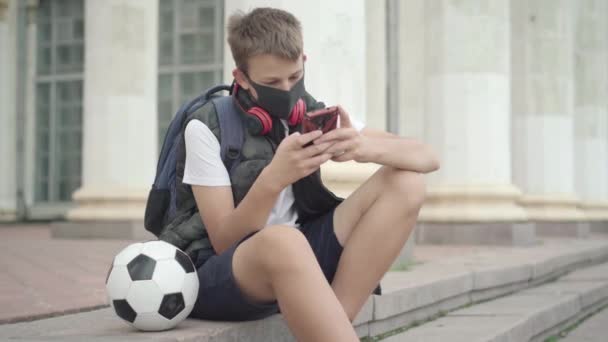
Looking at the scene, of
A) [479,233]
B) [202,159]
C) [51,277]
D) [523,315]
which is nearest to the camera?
[202,159]

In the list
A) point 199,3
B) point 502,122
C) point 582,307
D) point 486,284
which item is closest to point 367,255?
point 486,284

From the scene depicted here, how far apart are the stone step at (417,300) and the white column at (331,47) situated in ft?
4.06

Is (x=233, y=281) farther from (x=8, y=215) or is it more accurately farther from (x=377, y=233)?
(x=8, y=215)

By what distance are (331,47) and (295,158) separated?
296 cm

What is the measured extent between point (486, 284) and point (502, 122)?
422cm

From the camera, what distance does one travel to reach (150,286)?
2.87 m

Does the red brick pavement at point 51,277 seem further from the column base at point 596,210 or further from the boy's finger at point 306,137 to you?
the column base at point 596,210

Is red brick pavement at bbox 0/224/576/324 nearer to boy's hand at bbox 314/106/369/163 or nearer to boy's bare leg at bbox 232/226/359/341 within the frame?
boy's bare leg at bbox 232/226/359/341

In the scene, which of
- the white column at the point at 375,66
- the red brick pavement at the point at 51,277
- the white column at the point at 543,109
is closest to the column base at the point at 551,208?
the white column at the point at 543,109

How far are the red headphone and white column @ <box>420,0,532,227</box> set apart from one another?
6396 mm

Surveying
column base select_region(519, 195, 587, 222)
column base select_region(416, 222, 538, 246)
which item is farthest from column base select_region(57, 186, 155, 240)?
column base select_region(519, 195, 587, 222)


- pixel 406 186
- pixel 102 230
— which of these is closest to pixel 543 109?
pixel 102 230

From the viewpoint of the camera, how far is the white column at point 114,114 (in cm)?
1028

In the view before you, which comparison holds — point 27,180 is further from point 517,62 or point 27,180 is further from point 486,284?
point 486,284
